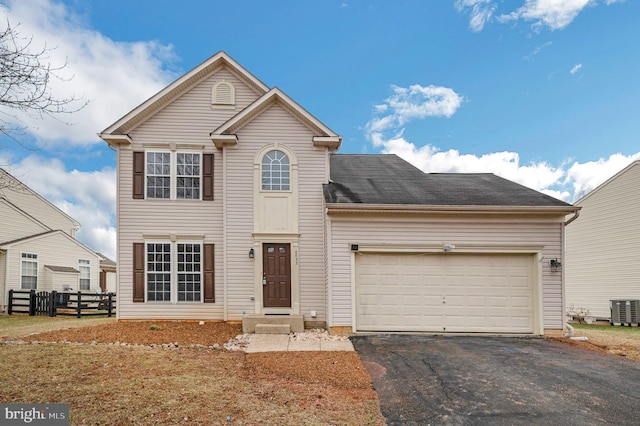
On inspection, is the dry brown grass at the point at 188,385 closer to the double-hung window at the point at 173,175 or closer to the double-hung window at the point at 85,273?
the double-hung window at the point at 173,175

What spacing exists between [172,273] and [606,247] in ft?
61.8

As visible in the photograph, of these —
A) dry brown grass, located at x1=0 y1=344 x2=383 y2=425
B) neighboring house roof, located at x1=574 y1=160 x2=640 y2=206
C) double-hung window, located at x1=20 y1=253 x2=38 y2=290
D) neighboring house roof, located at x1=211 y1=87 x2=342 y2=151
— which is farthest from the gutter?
double-hung window, located at x1=20 y1=253 x2=38 y2=290

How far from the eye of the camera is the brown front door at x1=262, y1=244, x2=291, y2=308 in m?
11.8

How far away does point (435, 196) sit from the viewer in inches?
459

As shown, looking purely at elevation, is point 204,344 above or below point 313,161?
below

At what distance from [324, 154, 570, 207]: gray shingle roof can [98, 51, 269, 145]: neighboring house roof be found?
403cm

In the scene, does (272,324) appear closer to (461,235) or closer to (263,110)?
(461,235)

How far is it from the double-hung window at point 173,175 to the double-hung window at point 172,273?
152 cm

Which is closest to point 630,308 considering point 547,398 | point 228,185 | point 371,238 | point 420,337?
point 420,337

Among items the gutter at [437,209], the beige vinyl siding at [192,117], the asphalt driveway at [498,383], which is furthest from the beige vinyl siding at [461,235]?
the beige vinyl siding at [192,117]

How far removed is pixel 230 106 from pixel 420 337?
882cm

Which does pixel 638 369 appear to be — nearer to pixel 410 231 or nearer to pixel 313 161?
pixel 410 231

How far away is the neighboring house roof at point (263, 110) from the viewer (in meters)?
11.9

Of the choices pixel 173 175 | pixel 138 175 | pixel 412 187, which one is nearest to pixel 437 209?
pixel 412 187
